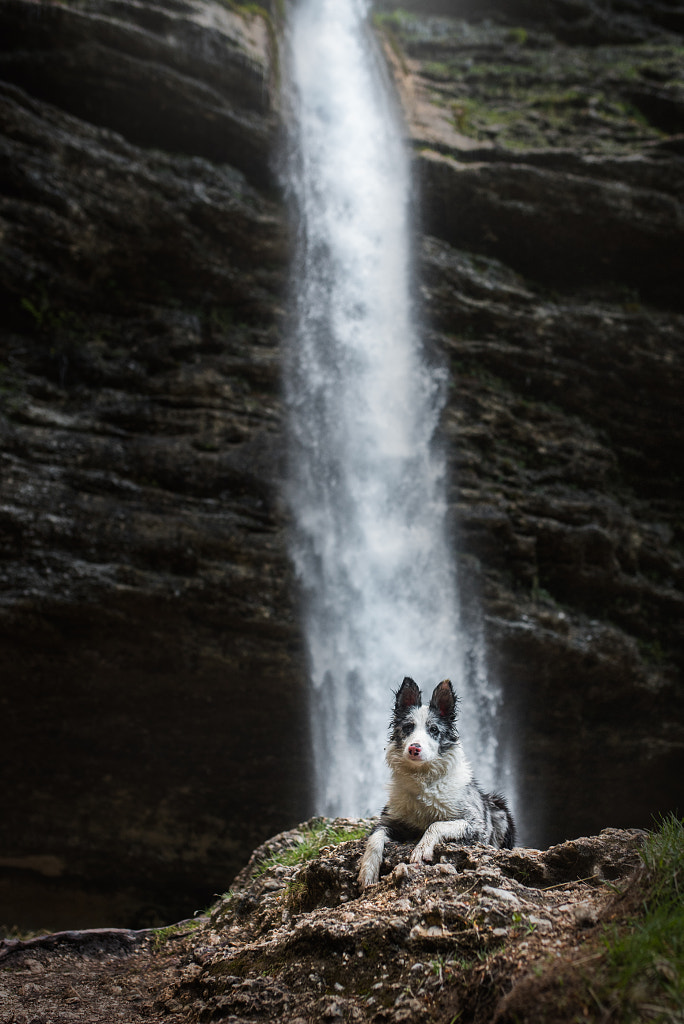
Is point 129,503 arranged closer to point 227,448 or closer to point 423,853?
point 227,448

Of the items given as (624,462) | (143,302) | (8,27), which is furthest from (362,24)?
(624,462)

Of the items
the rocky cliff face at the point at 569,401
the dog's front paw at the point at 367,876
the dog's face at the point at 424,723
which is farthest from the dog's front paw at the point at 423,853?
the rocky cliff face at the point at 569,401

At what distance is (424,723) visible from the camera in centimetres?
350

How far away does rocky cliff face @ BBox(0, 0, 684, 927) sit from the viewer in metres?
8.94

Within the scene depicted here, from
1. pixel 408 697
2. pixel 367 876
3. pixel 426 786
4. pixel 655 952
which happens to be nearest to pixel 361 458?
pixel 408 697

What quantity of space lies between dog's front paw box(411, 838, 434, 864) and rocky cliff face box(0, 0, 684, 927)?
602cm

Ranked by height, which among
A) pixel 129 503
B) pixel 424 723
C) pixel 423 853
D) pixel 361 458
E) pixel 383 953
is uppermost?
pixel 361 458

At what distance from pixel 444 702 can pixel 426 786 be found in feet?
1.48

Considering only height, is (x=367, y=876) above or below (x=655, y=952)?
below

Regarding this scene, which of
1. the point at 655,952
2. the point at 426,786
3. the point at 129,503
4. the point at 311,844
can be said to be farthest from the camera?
the point at 129,503

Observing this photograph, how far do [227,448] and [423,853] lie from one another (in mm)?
7420

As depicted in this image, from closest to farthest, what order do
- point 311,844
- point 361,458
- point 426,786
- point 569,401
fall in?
1. point 426,786
2. point 311,844
3. point 361,458
4. point 569,401

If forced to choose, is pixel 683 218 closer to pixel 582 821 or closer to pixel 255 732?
pixel 582 821

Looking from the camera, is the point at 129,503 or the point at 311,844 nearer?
the point at 311,844
